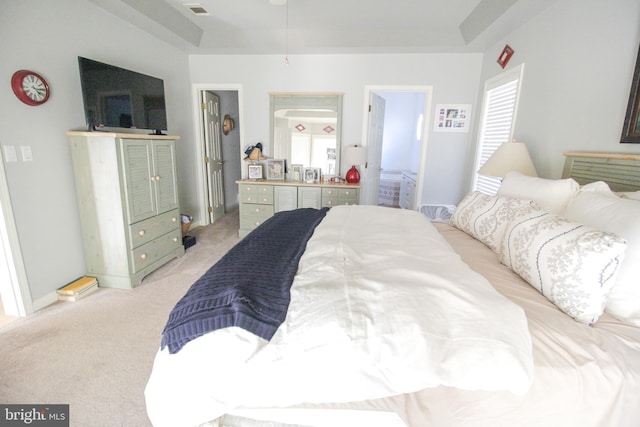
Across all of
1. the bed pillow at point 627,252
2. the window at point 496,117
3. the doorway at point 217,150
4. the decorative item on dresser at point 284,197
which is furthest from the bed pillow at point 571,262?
the doorway at point 217,150

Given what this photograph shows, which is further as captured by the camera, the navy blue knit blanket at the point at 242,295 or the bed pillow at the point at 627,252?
the bed pillow at the point at 627,252

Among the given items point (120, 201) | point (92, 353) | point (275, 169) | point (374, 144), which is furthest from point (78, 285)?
point (374, 144)

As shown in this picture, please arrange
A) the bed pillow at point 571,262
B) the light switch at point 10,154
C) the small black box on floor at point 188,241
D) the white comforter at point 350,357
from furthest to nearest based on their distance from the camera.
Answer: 1. the small black box on floor at point 188,241
2. the light switch at point 10,154
3. the bed pillow at point 571,262
4. the white comforter at point 350,357

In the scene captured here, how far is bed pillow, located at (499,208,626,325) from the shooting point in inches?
39.2

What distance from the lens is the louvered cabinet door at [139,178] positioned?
7.88 ft

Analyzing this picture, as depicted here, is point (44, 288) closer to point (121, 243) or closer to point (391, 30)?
point (121, 243)

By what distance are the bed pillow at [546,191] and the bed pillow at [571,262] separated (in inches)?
12.6

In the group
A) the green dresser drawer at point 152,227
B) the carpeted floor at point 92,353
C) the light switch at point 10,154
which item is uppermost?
the light switch at point 10,154

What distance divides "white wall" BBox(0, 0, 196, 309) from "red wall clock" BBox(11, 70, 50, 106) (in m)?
0.04

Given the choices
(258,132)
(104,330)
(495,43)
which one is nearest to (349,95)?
(258,132)

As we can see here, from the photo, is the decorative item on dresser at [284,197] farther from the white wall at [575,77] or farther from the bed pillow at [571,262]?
the bed pillow at [571,262]

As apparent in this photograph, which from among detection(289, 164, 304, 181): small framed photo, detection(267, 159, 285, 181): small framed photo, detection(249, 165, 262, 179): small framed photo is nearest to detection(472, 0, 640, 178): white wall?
detection(289, 164, 304, 181): small framed photo

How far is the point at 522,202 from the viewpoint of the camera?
1571mm

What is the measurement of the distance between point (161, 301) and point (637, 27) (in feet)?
11.6
